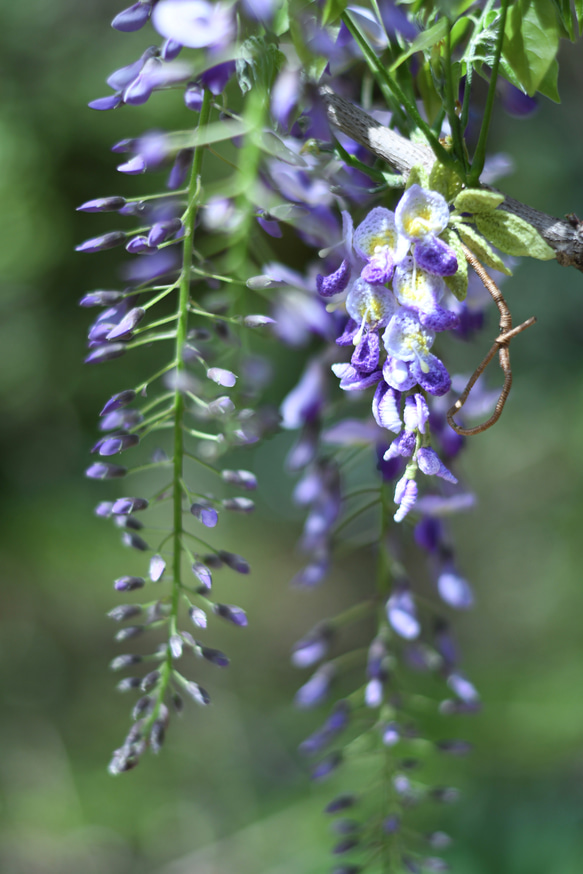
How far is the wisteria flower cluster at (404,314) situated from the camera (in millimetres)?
263

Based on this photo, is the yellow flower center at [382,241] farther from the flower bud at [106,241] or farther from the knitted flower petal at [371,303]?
the flower bud at [106,241]

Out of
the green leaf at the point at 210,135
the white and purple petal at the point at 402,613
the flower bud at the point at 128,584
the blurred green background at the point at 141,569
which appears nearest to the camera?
the green leaf at the point at 210,135

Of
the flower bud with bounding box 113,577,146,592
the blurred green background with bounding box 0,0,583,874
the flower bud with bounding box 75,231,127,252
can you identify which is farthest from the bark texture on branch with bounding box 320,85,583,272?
the blurred green background with bounding box 0,0,583,874

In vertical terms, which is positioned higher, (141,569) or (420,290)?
(420,290)

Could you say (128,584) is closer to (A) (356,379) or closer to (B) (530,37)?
(A) (356,379)

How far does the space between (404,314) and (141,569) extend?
1959 mm

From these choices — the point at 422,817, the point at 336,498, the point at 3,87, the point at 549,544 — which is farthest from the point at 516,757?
the point at 3,87

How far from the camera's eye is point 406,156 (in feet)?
0.97

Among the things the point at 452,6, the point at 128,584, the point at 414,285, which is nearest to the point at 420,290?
the point at 414,285

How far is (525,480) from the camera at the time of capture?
186cm

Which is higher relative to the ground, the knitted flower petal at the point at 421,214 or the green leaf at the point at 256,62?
the green leaf at the point at 256,62

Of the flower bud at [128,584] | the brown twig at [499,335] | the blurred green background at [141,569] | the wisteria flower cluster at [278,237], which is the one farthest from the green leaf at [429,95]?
the blurred green background at [141,569]

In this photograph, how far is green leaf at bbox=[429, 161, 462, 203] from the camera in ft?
0.92

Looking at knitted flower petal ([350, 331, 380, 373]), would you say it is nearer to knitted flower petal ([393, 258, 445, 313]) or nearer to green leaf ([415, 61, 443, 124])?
knitted flower petal ([393, 258, 445, 313])
